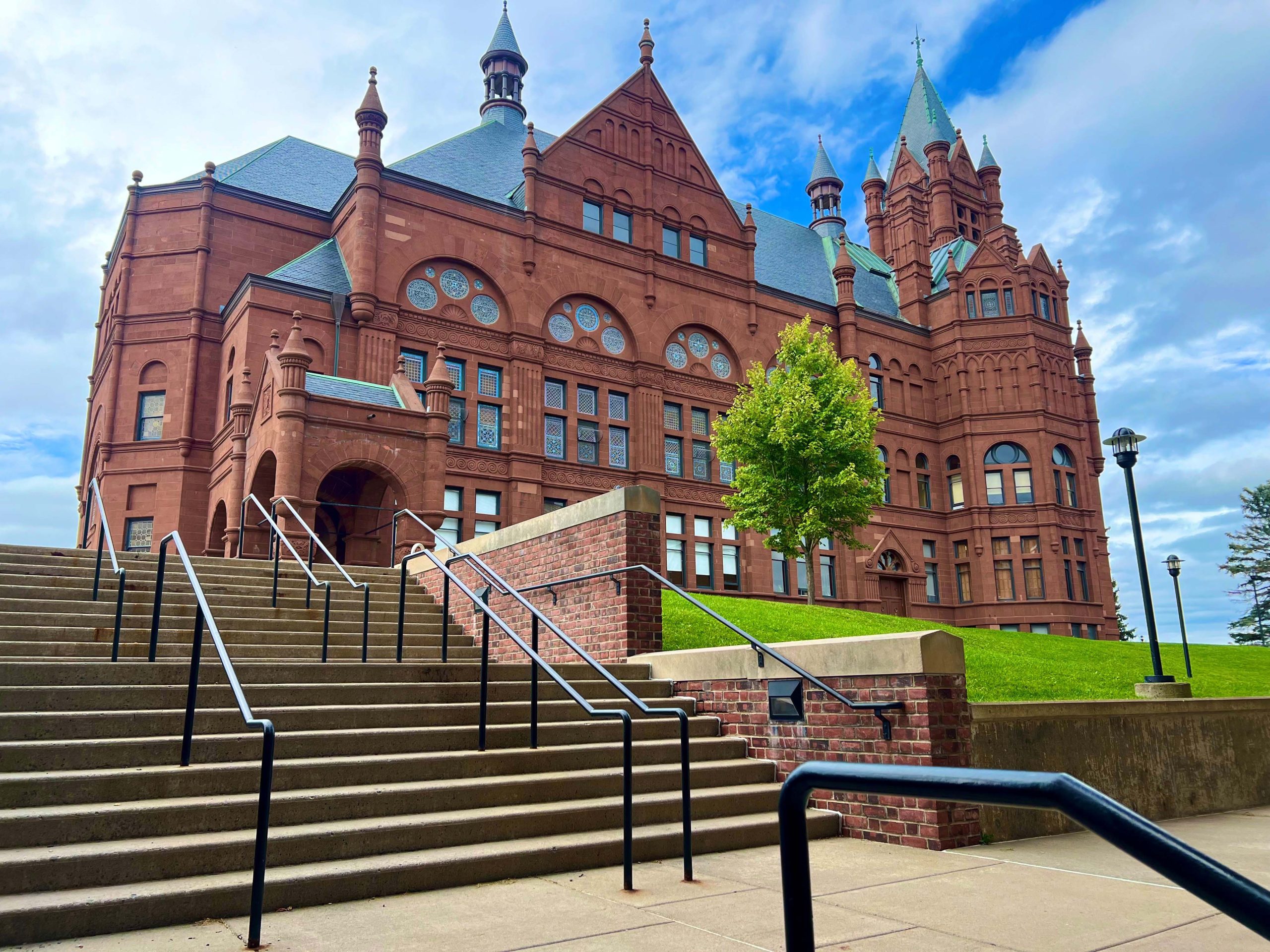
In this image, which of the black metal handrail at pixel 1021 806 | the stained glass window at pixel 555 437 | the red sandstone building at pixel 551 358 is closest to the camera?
the black metal handrail at pixel 1021 806

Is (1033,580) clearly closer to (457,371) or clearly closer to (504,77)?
(457,371)

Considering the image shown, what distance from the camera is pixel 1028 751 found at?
8.43 m

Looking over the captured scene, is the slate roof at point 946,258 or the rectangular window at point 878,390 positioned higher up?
the slate roof at point 946,258

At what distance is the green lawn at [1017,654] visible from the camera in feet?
46.7

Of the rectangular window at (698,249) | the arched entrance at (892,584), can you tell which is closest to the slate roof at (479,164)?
the rectangular window at (698,249)

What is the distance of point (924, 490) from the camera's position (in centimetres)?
4578

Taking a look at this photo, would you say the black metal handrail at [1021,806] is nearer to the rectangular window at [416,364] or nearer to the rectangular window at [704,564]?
the rectangular window at [416,364]

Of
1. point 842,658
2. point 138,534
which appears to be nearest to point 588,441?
point 138,534

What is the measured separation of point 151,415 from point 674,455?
1877 cm

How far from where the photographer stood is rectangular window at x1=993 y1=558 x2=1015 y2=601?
43.8 m

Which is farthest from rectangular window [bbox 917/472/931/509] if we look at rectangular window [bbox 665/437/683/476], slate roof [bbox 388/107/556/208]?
slate roof [bbox 388/107/556/208]

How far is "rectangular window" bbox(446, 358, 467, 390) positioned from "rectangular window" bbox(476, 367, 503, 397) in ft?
1.73

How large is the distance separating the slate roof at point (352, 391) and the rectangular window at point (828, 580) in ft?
76.5

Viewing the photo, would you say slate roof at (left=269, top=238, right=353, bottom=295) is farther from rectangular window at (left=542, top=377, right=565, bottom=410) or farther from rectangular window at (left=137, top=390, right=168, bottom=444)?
rectangular window at (left=542, top=377, right=565, bottom=410)
